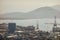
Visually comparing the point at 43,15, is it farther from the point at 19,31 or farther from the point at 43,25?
the point at 19,31

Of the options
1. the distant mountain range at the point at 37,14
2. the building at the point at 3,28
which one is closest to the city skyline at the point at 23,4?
the distant mountain range at the point at 37,14

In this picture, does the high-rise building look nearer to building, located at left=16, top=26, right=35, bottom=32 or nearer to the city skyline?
building, located at left=16, top=26, right=35, bottom=32

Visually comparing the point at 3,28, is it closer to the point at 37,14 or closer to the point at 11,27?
the point at 11,27

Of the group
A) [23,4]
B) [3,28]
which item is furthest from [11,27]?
[23,4]

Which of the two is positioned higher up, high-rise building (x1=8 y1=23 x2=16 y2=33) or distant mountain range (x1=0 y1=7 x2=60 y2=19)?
distant mountain range (x1=0 y1=7 x2=60 y2=19)

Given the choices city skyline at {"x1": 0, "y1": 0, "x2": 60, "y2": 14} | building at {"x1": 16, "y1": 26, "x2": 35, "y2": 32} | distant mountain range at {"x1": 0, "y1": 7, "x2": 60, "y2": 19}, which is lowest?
building at {"x1": 16, "y1": 26, "x2": 35, "y2": 32}

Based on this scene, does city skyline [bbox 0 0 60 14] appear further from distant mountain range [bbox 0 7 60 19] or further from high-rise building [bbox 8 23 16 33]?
high-rise building [bbox 8 23 16 33]

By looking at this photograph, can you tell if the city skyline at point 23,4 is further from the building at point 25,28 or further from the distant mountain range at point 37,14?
the building at point 25,28

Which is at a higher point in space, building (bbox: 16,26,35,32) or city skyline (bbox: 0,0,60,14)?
Answer: city skyline (bbox: 0,0,60,14)

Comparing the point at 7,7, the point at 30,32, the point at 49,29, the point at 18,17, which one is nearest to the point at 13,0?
the point at 7,7

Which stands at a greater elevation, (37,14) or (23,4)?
(23,4)

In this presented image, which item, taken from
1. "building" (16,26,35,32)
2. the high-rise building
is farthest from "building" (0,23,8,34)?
"building" (16,26,35,32)
